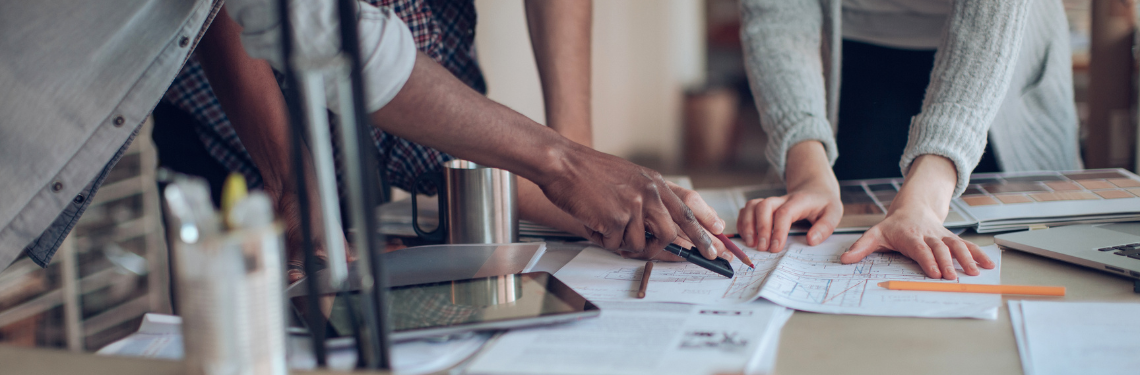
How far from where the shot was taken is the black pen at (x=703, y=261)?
28.1 inches

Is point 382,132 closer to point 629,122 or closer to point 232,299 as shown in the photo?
point 232,299

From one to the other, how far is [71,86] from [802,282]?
2.36 feet

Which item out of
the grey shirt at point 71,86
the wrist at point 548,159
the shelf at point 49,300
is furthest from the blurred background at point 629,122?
the wrist at point 548,159

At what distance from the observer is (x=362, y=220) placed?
0.38m

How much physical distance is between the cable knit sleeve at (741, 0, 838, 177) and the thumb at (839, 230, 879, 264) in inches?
11.1

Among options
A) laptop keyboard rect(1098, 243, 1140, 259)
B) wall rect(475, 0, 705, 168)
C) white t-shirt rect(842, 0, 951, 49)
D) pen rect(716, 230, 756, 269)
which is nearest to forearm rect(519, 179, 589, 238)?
pen rect(716, 230, 756, 269)

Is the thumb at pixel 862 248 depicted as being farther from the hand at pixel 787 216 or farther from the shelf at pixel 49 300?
the shelf at pixel 49 300

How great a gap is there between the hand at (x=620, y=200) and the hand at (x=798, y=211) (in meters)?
0.14

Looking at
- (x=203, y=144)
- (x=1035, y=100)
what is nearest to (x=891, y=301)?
(x=1035, y=100)

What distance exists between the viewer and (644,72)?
4750mm

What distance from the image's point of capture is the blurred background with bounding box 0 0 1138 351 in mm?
1476

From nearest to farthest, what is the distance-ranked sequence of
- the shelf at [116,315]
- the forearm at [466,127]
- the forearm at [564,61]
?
the forearm at [466,127] → the forearm at [564,61] → the shelf at [116,315]

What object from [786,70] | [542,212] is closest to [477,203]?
[542,212]

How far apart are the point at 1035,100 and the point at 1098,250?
0.61m
